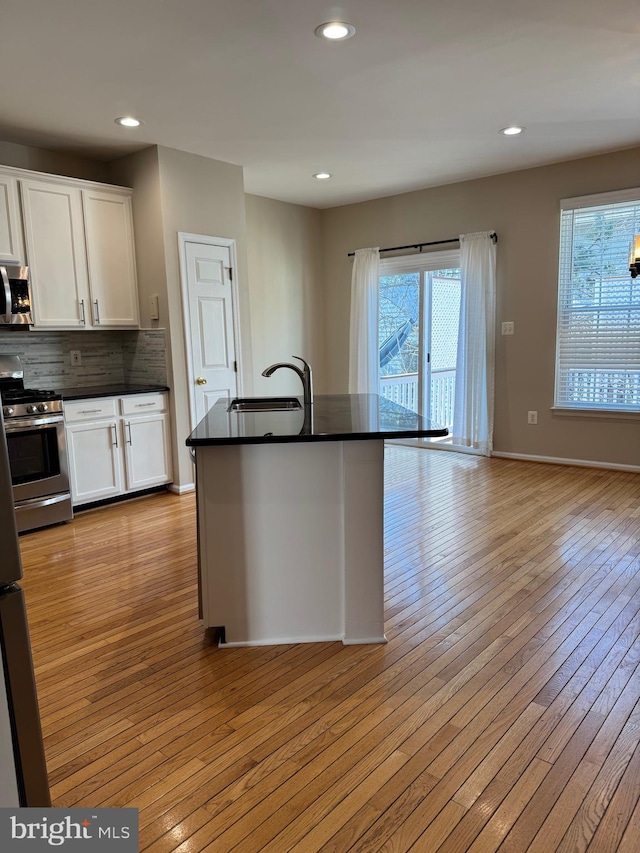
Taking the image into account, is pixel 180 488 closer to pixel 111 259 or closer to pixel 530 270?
pixel 111 259

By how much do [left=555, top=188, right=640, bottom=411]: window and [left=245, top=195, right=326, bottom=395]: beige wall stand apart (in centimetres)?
279

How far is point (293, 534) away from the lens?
2.34 metres

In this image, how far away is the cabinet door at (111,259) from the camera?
4438mm

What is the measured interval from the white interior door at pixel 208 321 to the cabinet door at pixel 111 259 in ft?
1.52

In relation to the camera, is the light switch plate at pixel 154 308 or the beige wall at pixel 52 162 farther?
the light switch plate at pixel 154 308

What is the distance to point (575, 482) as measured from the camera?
4832 mm

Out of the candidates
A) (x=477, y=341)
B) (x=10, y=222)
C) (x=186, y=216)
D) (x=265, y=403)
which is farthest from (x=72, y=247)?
(x=477, y=341)

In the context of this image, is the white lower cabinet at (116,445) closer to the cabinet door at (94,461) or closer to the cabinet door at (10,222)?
the cabinet door at (94,461)

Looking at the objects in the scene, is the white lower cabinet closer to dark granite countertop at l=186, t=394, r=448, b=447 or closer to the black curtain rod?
dark granite countertop at l=186, t=394, r=448, b=447

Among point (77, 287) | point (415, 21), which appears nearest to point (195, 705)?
point (415, 21)

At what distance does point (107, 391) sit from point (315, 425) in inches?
102

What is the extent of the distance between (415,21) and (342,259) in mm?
4124

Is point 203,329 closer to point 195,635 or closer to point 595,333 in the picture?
point 195,635

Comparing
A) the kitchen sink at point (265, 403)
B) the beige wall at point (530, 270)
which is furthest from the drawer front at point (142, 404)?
the beige wall at point (530, 270)
